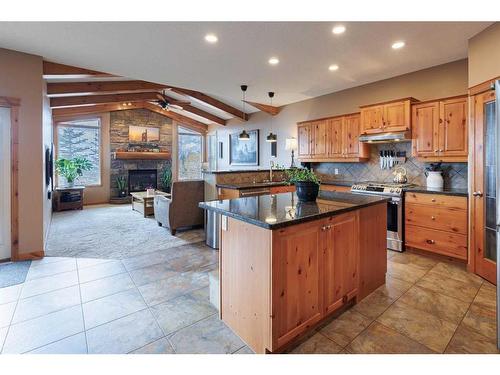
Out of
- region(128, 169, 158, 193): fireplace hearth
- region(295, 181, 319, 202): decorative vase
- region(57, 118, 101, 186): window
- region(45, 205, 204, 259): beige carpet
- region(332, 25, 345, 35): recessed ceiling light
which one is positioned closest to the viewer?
region(295, 181, 319, 202): decorative vase

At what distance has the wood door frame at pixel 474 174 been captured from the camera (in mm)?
2969

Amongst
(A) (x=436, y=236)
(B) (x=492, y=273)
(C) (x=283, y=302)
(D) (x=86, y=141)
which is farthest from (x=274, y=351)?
(D) (x=86, y=141)

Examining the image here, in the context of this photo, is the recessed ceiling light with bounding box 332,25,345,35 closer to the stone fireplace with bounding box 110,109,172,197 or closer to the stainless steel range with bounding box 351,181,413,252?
the stainless steel range with bounding box 351,181,413,252

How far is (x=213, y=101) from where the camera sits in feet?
24.5

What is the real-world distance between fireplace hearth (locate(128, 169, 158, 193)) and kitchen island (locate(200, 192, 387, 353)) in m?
7.63

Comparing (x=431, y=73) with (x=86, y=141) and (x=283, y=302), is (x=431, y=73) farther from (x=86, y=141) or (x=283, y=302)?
(x=86, y=141)

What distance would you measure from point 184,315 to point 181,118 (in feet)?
29.2

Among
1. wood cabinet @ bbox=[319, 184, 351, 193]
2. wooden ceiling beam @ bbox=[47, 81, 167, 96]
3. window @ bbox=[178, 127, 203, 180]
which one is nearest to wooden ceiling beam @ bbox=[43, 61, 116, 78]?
wooden ceiling beam @ bbox=[47, 81, 167, 96]

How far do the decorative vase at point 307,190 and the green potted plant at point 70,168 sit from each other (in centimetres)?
747

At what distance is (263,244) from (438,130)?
347 cm

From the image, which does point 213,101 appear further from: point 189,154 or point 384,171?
point 384,171

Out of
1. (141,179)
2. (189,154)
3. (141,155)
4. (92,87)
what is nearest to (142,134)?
(141,155)

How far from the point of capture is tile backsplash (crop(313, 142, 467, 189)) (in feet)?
12.6

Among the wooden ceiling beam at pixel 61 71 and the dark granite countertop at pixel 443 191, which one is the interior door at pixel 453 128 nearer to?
the dark granite countertop at pixel 443 191
